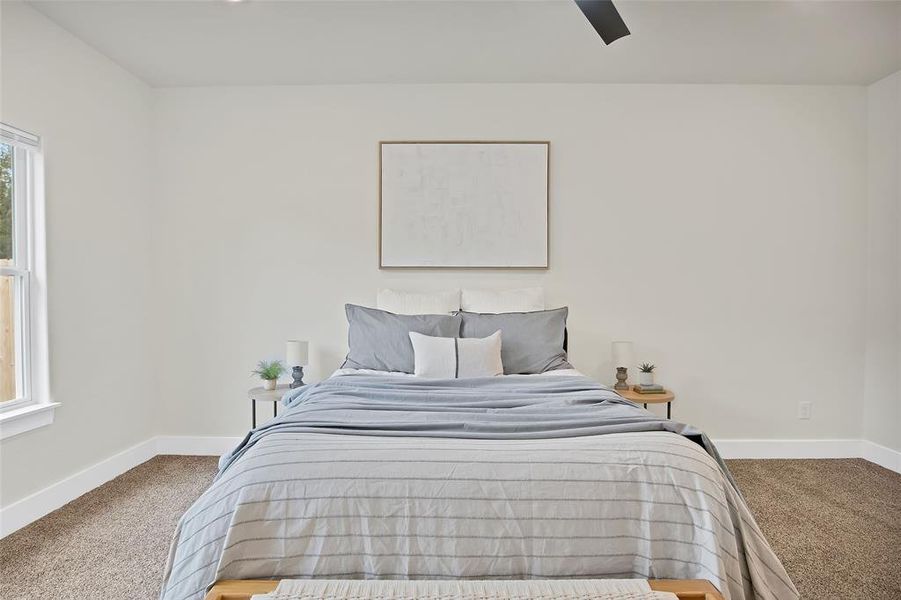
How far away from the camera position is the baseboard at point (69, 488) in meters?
2.66

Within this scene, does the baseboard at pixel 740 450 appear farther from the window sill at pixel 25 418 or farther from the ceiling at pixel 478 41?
the ceiling at pixel 478 41

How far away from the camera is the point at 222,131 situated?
12.8 ft

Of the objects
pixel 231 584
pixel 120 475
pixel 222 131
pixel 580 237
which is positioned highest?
pixel 222 131

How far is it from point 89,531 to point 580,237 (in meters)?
3.39

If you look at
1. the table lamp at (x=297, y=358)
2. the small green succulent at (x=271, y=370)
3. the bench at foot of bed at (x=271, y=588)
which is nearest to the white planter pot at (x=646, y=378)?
the bench at foot of bed at (x=271, y=588)

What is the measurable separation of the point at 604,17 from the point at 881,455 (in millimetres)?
3594

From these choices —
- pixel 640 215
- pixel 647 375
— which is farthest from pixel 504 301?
pixel 640 215

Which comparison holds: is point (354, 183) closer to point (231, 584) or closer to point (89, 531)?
point (89, 531)

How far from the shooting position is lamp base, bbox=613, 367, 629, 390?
365cm

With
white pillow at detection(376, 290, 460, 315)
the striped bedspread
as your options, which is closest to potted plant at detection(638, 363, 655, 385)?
white pillow at detection(376, 290, 460, 315)

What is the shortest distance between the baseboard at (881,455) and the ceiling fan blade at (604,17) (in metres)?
3.42

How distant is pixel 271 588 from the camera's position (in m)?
1.52

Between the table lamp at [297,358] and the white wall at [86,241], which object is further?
the table lamp at [297,358]

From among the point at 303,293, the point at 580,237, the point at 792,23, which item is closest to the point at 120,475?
the point at 303,293
